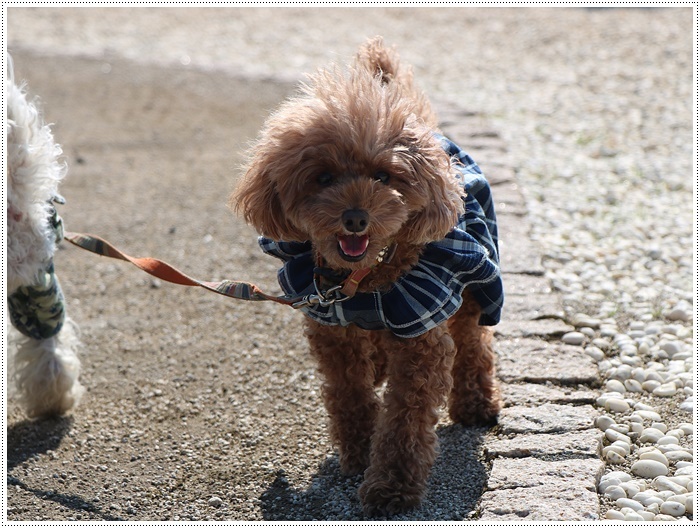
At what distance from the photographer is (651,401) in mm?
3994

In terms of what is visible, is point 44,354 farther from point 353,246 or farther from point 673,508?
point 673,508

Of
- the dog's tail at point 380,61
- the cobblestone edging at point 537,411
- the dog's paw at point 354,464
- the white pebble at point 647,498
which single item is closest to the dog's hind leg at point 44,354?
the dog's paw at point 354,464

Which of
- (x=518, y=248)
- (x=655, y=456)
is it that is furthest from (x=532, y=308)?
(x=655, y=456)

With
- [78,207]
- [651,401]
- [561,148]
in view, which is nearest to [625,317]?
[651,401]

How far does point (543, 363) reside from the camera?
4.32 meters

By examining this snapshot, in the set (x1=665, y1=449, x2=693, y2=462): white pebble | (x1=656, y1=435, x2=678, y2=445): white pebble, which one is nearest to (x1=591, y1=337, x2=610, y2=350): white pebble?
(x1=656, y1=435, x2=678, y2=445): white pebble

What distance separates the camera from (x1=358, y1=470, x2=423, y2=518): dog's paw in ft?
10.9

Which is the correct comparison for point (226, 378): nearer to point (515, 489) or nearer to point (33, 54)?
point (515, 489)

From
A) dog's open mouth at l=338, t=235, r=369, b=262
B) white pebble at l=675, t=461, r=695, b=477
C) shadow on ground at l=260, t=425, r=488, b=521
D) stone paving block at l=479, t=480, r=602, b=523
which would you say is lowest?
shadow on ground at l=260, t=425, r=488, b=521

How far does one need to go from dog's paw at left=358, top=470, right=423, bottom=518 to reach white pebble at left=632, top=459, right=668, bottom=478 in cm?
87

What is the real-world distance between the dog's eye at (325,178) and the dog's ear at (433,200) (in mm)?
294

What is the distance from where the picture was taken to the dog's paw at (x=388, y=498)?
3.31 meters

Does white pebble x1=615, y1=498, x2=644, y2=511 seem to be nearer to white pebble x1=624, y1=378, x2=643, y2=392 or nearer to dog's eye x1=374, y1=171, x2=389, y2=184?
white pebble x1=624, y1=378, x2=643, y2=392
